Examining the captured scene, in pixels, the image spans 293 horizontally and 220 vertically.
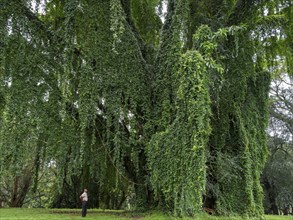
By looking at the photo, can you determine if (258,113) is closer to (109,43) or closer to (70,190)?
(109,43)

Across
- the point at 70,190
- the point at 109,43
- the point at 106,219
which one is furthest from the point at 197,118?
the point at 70,190

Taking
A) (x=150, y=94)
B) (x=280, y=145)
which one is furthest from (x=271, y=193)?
(x=150, y=94)

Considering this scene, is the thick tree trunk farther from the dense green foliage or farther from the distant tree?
the dense green foliage

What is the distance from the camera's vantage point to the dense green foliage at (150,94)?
22.6 ft

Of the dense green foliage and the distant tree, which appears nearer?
the dense green foliage

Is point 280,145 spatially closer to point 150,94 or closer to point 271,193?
point 271,193

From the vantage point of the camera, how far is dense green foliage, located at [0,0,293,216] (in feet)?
22.6

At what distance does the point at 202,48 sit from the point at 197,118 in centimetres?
197

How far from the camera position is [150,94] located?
905 cm

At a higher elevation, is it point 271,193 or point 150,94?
point 150,94

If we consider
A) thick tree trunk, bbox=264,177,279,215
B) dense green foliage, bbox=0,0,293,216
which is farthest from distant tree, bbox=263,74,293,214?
dense green foliage, bbox=0,0,293,216

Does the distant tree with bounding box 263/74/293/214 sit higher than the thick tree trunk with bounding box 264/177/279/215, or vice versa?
the distant tree with bounding box 263/74/293/214

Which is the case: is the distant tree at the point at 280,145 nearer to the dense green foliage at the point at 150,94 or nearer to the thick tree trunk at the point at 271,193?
the thick tree trunk at the point at 271,193

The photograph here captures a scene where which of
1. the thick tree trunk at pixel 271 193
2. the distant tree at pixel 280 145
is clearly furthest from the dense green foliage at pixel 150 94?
the thick tree trunk at pixel 271 193
